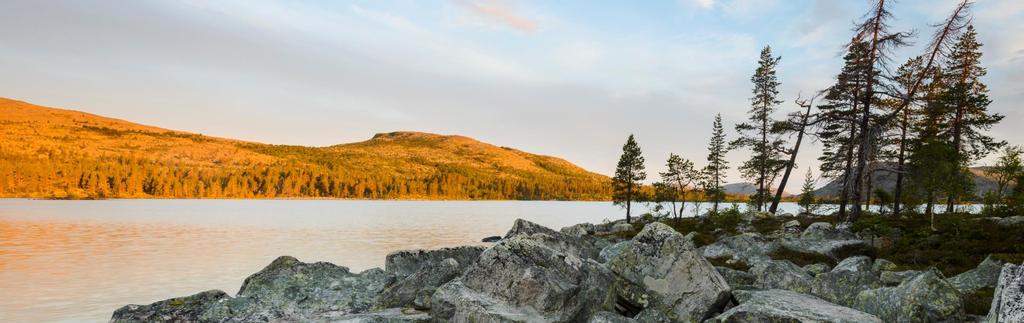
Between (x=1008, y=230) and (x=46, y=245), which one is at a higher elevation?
(x=1008, y=230)

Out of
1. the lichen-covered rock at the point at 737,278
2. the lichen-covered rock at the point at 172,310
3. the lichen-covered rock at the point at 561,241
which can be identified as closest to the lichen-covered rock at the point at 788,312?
the lichen-covered rock at the point at 737,278

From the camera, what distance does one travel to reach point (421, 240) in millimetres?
51812

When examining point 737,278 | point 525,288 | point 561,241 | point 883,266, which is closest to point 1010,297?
point 525,288

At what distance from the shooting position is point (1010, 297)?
635cm

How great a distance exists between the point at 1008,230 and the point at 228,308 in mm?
33363

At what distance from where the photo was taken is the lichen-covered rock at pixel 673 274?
407 inches

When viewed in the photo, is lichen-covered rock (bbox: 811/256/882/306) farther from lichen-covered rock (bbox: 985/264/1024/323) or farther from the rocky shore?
lichen-covered rock (bbox: 985/264/1024/323)

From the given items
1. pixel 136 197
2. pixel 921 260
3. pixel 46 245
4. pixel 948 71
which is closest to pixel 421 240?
pixel 46 245

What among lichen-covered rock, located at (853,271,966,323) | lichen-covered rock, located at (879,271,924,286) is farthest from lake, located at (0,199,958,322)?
lichen-covered rock, located at (879,271,924,286)

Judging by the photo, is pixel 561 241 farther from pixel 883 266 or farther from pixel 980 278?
pixel 980 278

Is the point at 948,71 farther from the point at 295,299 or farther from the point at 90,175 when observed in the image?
the point at 90,175

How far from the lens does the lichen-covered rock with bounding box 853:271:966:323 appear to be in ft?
30.8

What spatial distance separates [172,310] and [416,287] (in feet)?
20.2

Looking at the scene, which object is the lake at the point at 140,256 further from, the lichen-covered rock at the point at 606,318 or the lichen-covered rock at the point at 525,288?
the lichen-covered rock at the point at 606,318
